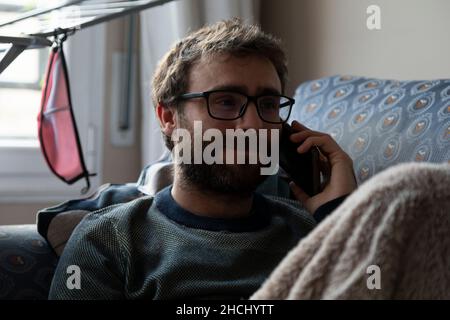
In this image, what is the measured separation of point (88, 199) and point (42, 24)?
329mm

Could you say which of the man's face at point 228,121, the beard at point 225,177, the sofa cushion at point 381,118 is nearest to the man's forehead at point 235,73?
the man's face at point 228,121

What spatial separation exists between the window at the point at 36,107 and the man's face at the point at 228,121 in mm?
1084

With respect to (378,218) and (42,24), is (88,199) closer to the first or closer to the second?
(42,24)

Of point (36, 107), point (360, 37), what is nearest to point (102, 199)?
point (360, 37)

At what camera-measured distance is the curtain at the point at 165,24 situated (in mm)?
2166

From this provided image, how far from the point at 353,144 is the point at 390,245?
80 cm

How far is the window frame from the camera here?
2.16 m

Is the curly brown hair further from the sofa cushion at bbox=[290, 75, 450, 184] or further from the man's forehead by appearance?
the sofa cushion at bbox=[290, 75, 450, 184]

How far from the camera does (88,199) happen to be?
52.9 inches

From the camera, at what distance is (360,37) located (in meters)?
1.94

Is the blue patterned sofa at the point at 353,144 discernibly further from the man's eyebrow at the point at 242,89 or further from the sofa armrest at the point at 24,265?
the man's eyebrow at the point at 242,89

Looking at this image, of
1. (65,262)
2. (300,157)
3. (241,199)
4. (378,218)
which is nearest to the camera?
(378,218)

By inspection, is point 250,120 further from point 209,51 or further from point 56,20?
point 56,20
